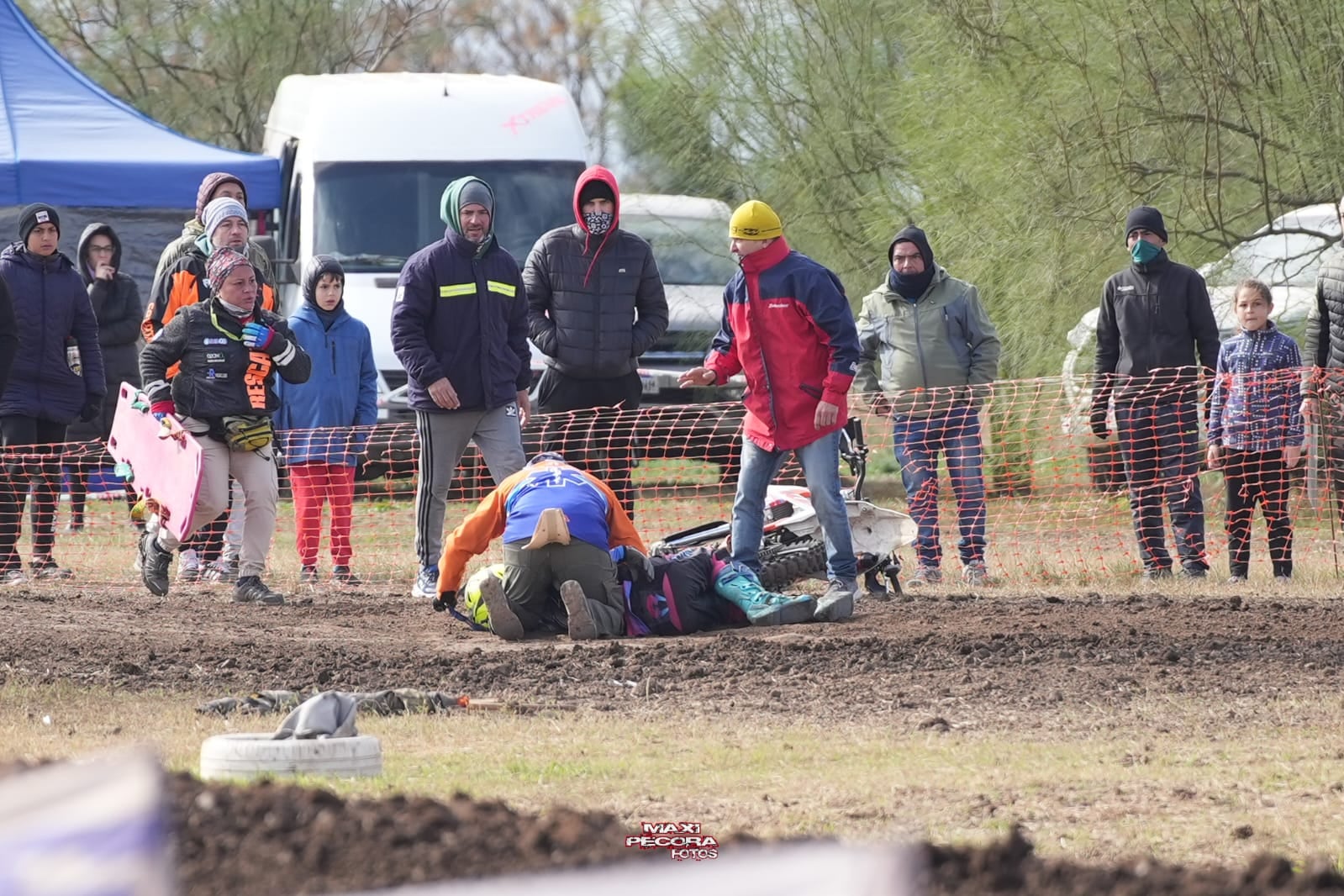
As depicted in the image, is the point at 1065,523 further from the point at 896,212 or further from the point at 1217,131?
the point at 896,212

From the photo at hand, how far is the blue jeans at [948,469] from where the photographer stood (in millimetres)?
11195

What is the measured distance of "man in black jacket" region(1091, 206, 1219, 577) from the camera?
437 inches

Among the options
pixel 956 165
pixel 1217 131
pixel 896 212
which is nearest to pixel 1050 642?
pixel 1217 131

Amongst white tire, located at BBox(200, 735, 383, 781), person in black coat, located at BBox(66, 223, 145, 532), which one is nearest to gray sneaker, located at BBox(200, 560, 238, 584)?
person in black coat, located at BBox(66, 223, 145, 532)

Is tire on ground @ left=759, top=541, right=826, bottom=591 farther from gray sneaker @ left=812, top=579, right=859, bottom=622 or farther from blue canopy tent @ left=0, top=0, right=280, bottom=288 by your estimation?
blue canopy tent @ left=0, top=0, right=280, bottom=288

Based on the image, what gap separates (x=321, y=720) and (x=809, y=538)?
514cm

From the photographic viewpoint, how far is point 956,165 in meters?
16.9

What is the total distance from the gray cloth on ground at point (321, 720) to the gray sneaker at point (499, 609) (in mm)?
2866

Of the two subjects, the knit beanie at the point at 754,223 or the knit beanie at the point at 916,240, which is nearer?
the knit beanie at the point at 754,223

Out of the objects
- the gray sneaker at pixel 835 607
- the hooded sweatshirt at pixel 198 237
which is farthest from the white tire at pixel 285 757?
the hooded sweatshirt at pixel 198 237

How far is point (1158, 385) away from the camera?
11.2m

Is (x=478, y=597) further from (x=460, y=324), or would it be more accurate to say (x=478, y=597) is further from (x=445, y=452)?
(x=460, y=324)

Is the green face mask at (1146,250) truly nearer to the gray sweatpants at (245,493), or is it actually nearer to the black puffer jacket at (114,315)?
the gray sweatpants at (245,493)

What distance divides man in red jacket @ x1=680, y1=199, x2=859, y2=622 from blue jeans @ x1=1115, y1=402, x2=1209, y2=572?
2327 millimetres
